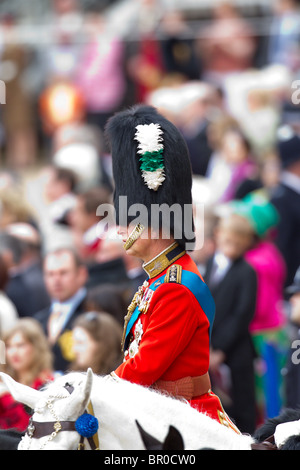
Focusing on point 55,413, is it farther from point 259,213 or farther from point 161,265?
point 259,213

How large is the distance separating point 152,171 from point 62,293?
11.2 ft

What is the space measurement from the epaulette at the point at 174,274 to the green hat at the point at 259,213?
3.97 meters

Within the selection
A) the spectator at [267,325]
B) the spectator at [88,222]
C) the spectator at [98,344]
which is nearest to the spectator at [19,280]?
the spectator at [88,222]

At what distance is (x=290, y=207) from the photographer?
28.2ft

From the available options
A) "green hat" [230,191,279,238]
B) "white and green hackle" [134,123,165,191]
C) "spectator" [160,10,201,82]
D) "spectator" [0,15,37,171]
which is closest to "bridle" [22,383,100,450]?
"white and green hackle" [134,123,165,191]

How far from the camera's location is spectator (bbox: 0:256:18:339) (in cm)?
649

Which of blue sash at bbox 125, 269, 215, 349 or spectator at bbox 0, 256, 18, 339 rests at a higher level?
blue sash at bbox 125, 269, 215, 349

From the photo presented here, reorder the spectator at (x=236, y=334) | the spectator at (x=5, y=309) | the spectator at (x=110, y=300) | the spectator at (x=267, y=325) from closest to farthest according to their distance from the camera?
the spectator at (x=5, y=309)
the spectator at (x=110, y=300)
the spectator at (x=236, y=334)
the spectator at (x=267, y=325)

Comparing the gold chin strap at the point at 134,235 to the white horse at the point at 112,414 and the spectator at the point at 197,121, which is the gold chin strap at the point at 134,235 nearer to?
the white horse at the point at 112,414

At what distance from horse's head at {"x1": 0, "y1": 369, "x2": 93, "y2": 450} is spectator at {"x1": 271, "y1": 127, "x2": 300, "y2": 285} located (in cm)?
535

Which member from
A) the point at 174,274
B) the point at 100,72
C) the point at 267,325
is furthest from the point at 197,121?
the point at 174,274

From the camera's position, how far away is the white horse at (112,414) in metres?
3.25

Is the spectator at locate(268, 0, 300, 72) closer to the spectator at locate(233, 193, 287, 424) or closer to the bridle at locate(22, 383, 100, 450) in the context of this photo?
the spectator at locate(233, 193, 287, 424)

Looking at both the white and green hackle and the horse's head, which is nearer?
the horse's head
